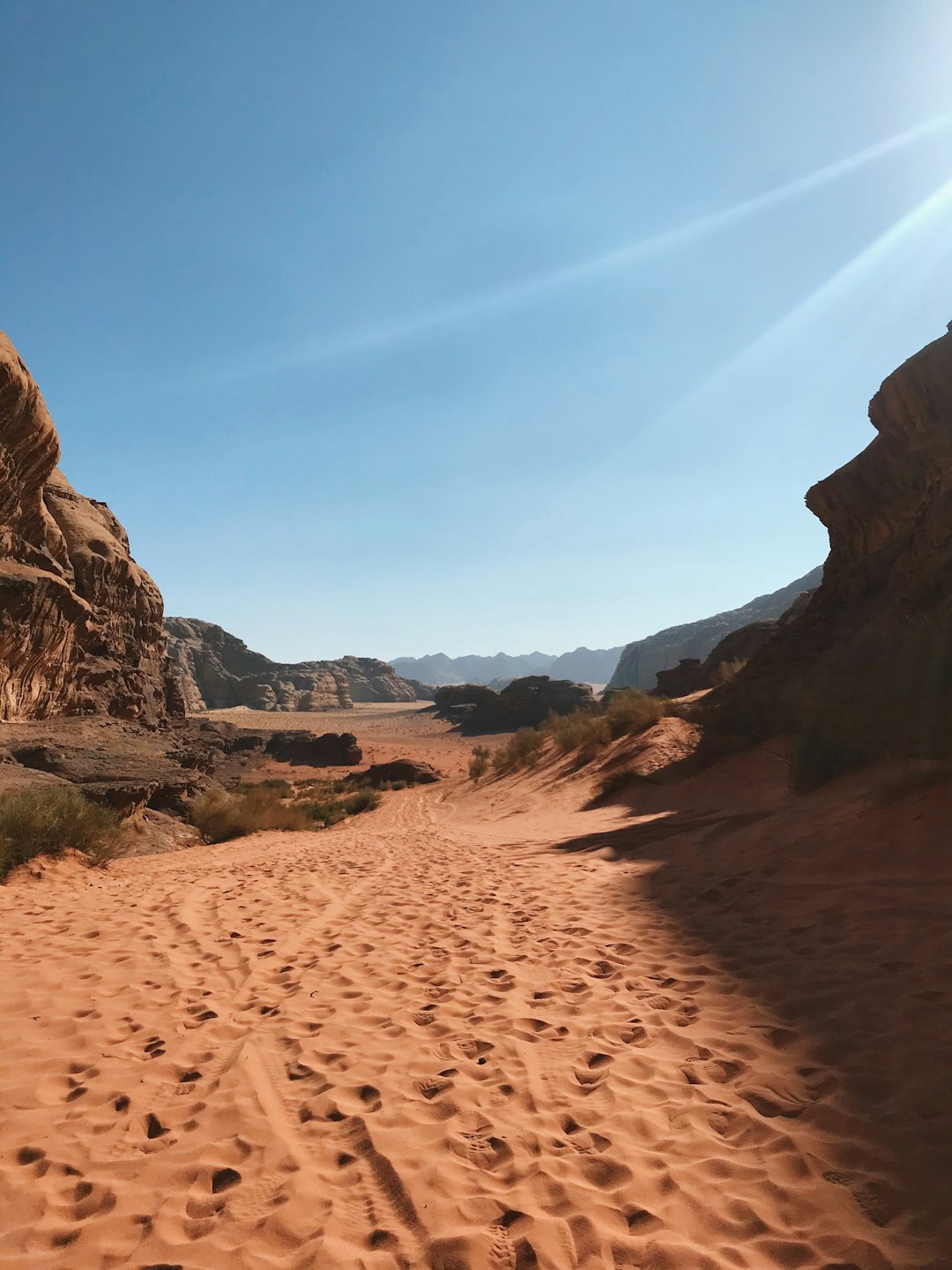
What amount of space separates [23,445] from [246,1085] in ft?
42.3

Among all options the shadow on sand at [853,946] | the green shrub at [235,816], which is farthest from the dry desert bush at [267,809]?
the shadow on sand at [853,946]

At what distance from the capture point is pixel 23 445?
12055 millimetres

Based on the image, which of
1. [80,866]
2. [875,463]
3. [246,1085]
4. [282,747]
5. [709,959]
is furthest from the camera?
[282,747]

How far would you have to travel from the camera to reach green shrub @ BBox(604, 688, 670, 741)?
17.0 metres

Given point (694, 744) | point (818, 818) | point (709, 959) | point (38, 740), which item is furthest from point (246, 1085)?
point (694, 744)

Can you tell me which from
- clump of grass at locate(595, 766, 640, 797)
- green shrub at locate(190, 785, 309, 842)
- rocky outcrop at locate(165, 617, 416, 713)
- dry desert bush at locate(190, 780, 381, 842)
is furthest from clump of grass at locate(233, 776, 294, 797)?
rocky outcrop at locate(165, 617, 416, 713)

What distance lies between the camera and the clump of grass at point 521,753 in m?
21.4

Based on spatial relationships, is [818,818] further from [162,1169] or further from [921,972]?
[162,1169]

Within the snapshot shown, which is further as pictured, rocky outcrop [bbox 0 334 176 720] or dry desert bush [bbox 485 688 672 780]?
dry desert bush [bbox 485 688 672 780]

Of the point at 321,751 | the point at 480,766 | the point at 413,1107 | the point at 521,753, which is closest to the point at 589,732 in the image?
the point at 521,753

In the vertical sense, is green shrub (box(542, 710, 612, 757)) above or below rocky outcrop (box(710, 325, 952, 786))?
below

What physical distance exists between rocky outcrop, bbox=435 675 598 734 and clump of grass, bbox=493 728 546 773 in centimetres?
2061

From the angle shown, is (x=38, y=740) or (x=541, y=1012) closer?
(x=541, y=1012)

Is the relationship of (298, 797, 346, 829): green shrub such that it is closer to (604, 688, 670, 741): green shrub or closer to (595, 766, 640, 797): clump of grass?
(595, 766, 640, 797): clump of grass
